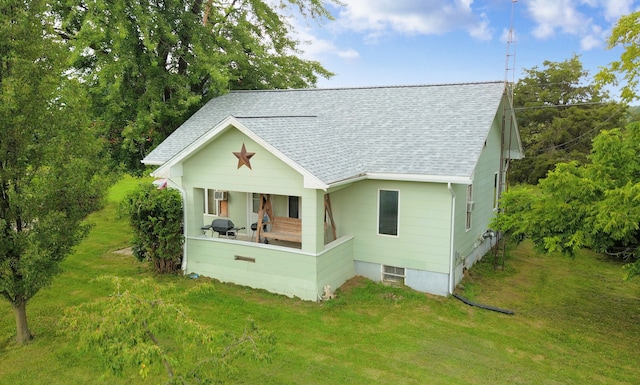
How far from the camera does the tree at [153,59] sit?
1548cm

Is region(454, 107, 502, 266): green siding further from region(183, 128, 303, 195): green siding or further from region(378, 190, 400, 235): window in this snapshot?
region(183, 128, 303, 195): green siding

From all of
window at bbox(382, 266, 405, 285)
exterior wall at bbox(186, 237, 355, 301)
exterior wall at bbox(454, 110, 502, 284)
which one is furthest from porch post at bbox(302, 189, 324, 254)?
exterior wall at bbox(454, 110, 502, 284)

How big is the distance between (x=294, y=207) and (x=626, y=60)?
9.33 m

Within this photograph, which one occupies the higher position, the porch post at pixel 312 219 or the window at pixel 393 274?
the porch post at pixel 312 219

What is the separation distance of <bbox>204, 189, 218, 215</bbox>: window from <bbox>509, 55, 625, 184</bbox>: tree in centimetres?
2715

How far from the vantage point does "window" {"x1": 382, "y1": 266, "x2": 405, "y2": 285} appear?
11.8 meters

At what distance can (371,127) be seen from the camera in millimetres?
13359

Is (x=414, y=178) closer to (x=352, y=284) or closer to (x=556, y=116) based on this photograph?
(x=352, y=284)

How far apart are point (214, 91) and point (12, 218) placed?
10.7 metres

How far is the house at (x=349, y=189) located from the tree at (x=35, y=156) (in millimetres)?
3417

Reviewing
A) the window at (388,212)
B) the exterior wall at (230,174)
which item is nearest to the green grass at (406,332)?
the window at (388,212)

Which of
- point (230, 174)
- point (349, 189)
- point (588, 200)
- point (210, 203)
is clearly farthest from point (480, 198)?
Result: point (210, 203)

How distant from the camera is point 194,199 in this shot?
12117mm

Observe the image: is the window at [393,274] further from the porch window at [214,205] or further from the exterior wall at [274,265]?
the porch window at [214,205]
